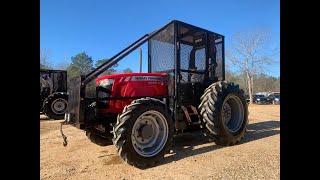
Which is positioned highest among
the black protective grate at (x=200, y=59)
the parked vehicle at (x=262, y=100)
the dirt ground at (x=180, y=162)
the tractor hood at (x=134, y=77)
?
the black protective grate at (x=200, y=59)

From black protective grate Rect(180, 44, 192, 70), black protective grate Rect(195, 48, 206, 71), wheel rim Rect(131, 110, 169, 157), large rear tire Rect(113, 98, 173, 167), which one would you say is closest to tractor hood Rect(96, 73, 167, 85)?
black protective grate Rect(180, 44, 192, 70)

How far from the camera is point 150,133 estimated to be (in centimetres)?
494

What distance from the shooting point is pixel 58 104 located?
1346cm

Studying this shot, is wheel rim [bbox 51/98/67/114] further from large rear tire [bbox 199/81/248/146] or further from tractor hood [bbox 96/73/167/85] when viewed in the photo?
large rear tire [bbox 199/81/248/146]

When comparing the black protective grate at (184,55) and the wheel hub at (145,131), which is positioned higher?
the black protective grate at (184,55)

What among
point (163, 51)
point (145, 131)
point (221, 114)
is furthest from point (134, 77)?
point (221, 114)

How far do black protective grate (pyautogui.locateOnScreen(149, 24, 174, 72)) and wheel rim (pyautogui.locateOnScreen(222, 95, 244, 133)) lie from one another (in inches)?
75.2

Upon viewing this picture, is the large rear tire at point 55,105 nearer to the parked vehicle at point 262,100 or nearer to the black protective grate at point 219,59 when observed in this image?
the black protective grate at point 219,59

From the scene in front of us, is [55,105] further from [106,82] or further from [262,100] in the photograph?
[262,100]

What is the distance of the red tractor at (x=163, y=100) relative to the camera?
4.70 meters

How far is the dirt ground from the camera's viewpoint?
13.1ft

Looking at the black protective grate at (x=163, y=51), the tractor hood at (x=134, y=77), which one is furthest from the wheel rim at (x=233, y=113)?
the tractor hood at (x=134, y=77)
